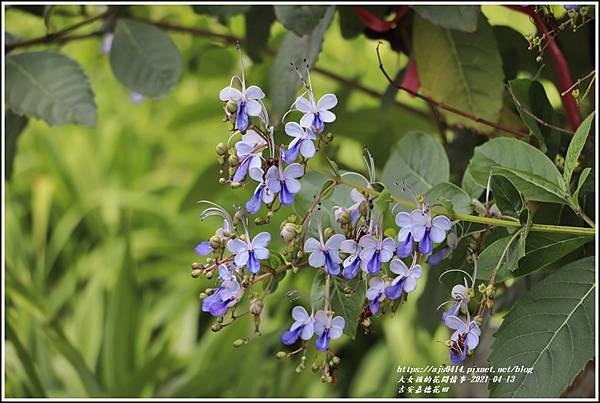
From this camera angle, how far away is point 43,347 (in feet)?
5.79

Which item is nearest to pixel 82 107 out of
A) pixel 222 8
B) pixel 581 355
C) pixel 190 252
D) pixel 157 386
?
pixel 222 8

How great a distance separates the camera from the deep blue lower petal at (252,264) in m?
0.45

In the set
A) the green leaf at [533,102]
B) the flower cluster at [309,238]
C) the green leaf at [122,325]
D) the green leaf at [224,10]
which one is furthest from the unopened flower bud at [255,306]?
the green leaf at [122,325]

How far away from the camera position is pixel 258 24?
0.82 metres

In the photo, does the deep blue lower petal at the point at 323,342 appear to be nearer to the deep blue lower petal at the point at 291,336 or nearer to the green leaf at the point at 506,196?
the deep blue lower petal at the point at 291,336

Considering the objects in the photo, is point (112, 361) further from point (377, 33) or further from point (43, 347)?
point (377, 33)

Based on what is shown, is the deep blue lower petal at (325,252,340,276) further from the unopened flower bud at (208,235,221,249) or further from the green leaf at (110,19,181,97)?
the green leaf at (110,19,181,97)

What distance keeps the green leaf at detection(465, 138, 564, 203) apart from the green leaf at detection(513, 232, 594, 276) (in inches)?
0.9

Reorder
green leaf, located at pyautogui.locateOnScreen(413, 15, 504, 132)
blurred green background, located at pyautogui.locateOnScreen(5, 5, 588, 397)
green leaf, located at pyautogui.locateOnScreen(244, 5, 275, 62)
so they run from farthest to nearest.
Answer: blurred green background, located at pyautogui.locateOnScreen(5, 5, 588, 397) → green leaf, located at pyautogui.locateOnScreen(244, 5, 275, 62) → green leaf, located at pyautogui.locateOnScreen(413, 15, 504, 132)

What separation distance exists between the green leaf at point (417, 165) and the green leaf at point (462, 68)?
0.28 feet

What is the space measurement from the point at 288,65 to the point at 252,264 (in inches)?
11.8

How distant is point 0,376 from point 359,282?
0.85 metres

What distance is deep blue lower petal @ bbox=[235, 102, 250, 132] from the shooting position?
44cm

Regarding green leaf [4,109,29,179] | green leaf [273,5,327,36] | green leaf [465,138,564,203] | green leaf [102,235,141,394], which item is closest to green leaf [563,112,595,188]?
green leaf [465,138,564,203]
